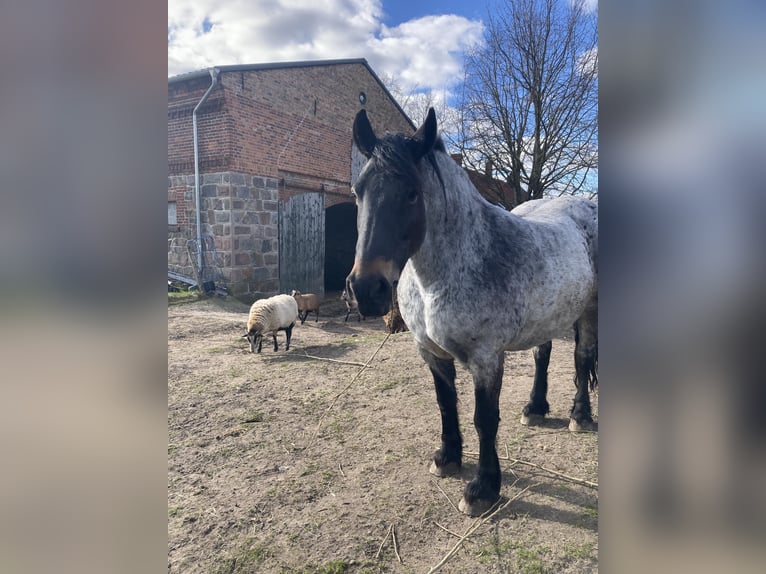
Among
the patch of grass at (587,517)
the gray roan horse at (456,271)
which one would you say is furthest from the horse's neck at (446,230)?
the patch of grass at (587,517)

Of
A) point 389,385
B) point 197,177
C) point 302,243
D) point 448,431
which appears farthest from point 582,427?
point 197,177

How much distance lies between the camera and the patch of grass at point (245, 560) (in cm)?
200

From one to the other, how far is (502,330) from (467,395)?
7.03ft

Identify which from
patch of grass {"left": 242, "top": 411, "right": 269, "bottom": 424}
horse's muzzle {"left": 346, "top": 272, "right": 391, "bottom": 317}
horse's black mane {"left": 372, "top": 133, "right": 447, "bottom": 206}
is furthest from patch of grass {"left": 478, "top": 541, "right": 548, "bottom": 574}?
patch of grass {"left": 242, "top": 411, "right": 269, "bottom": 424}

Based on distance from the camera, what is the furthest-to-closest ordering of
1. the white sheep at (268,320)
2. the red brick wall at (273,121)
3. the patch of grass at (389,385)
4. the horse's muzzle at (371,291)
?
the red brick wall at (273,121)
the white sheep at (268,320)
the patch of grass at (389,385)
the horse's muzzle at (371,291)

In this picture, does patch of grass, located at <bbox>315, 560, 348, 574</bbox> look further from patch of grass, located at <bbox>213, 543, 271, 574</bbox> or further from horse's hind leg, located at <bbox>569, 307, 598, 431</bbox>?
horse's hind leg, located at <bbox>569, 307, 598, 431</bbox>

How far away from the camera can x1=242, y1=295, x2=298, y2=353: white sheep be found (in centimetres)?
661

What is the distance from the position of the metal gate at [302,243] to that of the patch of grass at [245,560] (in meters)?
9.94

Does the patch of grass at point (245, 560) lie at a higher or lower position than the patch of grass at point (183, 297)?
lower

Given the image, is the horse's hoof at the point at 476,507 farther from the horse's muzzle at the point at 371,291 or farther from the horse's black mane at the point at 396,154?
the horse's black mane at the point at 396,154

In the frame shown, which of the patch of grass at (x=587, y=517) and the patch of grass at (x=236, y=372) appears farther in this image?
the patch of grass at (x=236, y=372)

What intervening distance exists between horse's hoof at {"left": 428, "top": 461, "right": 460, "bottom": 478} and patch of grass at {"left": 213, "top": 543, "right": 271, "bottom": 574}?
3.89 feet
